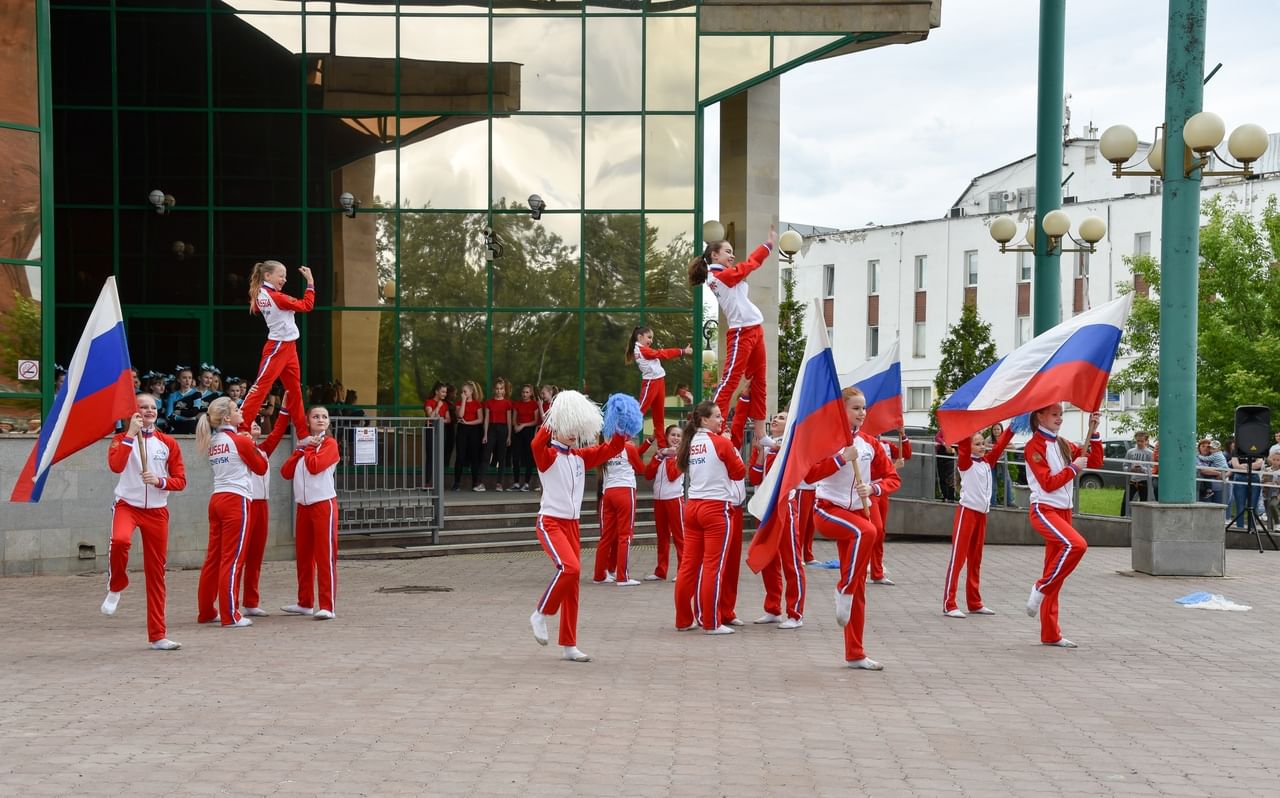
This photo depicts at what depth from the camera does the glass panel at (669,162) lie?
2586cm

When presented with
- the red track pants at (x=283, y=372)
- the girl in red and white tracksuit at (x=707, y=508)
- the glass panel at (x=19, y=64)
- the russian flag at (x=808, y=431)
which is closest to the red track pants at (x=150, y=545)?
the red track pants at (x=283, y=372)

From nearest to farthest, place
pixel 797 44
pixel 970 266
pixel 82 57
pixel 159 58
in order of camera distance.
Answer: pixel 82 57
pixel 159 58
pixel 797 44
pixel 970 266

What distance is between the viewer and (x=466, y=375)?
25.9 meters

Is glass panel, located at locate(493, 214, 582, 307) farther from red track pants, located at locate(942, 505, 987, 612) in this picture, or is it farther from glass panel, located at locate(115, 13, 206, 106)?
red track pants, located at locate(942, 505, 987, 612)

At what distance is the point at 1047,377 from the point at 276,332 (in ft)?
24.2

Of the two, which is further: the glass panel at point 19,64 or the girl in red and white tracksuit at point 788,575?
the glass panel at point 19,64

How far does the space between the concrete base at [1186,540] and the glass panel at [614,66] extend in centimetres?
1254

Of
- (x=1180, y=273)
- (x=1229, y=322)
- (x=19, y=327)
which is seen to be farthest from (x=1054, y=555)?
(x=1229, y=322)

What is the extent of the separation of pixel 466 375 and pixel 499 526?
5555mm

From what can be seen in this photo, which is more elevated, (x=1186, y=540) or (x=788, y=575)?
(x=788, y=575)

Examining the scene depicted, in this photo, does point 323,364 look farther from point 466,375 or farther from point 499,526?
point 499,526

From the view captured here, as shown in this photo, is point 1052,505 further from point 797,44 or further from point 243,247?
point 243,247

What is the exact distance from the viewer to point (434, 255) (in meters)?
26.0

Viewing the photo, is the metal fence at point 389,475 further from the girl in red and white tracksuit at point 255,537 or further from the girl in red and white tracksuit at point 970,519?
the girl in red and white tracksuit at point 970,519
